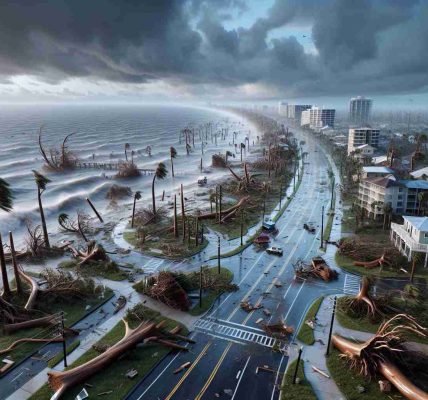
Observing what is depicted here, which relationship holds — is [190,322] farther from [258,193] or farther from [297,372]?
[258,193]

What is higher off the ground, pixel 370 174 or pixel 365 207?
pixel 370 174

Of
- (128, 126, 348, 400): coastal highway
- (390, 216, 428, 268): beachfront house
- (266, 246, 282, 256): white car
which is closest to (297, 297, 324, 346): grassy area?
(128, 126, 348, 400): coastal highway

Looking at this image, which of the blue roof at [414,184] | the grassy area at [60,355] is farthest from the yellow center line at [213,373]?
the blue roof at [414,184]

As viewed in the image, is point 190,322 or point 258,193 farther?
point 258,193

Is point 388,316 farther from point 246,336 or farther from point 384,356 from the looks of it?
point 246,336

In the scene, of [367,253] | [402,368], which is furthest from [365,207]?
[402,368]

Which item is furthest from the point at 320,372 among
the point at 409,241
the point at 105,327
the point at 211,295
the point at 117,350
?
the point at 409,241

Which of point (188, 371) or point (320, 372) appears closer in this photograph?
point (320, 372)

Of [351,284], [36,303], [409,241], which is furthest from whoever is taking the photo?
[409,241]
